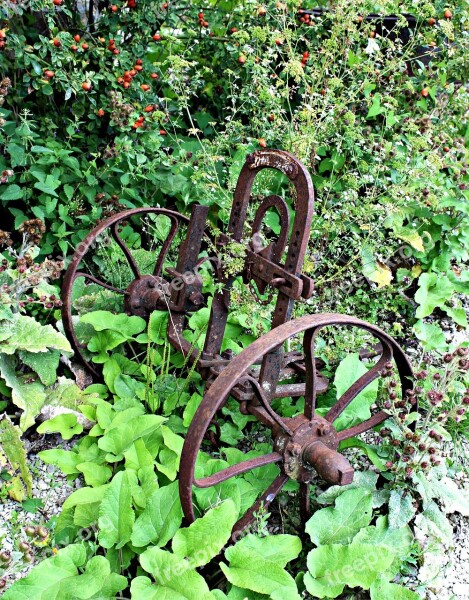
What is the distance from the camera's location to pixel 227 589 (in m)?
1.93

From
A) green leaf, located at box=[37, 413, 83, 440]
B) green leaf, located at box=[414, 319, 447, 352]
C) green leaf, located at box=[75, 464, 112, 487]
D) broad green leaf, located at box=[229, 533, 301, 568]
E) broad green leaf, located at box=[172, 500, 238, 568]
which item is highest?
green leaf, located at box=[414, 319, 447, 352]

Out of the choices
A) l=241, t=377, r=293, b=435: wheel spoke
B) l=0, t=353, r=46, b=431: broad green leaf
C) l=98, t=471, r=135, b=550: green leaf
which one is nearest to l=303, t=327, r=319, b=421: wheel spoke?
l=241, t=377, r=293, b=435: wheel spoke

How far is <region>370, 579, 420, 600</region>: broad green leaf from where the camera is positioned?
76.0 inches

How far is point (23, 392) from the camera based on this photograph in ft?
8.16

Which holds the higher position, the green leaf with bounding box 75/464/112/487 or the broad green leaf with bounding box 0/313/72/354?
the broad green leaf with bounding box 0/313/72/354

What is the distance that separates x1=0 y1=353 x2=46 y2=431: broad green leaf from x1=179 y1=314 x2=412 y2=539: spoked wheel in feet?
2.56

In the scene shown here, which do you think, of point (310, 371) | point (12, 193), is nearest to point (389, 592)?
point (310, 371)

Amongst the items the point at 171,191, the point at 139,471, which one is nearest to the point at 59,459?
the point at 139,471

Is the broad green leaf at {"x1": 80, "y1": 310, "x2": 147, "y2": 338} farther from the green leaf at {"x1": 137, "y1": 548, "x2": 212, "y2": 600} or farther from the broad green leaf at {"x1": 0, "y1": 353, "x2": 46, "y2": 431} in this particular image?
the green leaf at {"x1": 137, "y1": 548, "x2": 212, "y2": 600}

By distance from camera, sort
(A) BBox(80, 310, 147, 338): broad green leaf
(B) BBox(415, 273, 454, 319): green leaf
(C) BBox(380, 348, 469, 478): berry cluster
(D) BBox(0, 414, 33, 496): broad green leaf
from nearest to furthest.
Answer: (C) BBox(380, 348, 469, 478): berry cluster, (D) BBox(0, 414, 33, 496): broad green leaf, (A) BBox(80, 310, 147, 338): broad green leaf, (B) BBox(415, 273, 454, 319): green leaf

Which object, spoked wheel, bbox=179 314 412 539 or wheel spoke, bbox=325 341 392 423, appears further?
wheel spoke, bbox=325 341 392 423

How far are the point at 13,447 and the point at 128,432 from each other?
1.44ft

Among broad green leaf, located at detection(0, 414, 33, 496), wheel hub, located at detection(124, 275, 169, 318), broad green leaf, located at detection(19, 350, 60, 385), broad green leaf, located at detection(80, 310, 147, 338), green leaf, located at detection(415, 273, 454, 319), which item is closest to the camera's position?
broad green leaf, located at detection(0, 414, 33, 496)

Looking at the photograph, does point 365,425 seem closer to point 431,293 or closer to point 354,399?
point 354,399
